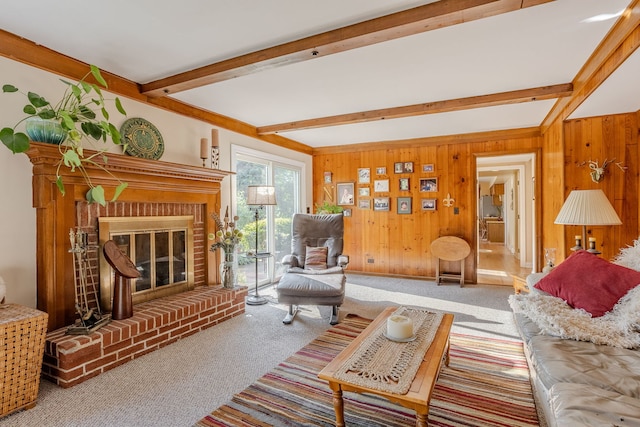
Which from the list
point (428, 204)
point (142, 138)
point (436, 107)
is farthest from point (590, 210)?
point (142, 138)

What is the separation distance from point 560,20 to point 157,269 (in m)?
3.68

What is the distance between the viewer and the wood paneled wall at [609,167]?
3334mm

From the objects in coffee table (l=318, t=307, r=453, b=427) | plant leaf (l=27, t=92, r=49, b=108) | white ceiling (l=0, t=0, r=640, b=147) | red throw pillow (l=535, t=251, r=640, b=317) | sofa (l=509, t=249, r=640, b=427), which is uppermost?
white ceiling (l=0, t=0, r=640, b=147)

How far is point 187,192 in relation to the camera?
3.41 metres

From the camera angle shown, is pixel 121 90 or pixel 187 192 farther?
pixel 187 192

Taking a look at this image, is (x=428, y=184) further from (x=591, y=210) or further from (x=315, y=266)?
(x=591, y=210)

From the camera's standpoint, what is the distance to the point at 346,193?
5902 mm

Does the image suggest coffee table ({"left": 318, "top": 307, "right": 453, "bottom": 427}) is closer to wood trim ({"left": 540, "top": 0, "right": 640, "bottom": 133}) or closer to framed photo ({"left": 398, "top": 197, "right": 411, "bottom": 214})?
wood trim ({"left": 540, "top": 0, "right": 640, "bottom": 133})

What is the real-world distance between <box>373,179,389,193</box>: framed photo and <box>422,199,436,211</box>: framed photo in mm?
652

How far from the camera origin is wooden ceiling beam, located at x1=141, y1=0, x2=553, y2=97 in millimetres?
Answer: 1776

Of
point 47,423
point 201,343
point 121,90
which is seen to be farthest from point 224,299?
point 121,90

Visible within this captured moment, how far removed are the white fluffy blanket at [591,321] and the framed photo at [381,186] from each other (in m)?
3.58

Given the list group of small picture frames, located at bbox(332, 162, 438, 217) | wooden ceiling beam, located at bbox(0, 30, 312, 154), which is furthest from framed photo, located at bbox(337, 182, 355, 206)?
wooden ceiling beam, located at bbox(0, 30, 312, 154)

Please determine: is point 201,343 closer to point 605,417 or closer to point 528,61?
point 605,417
